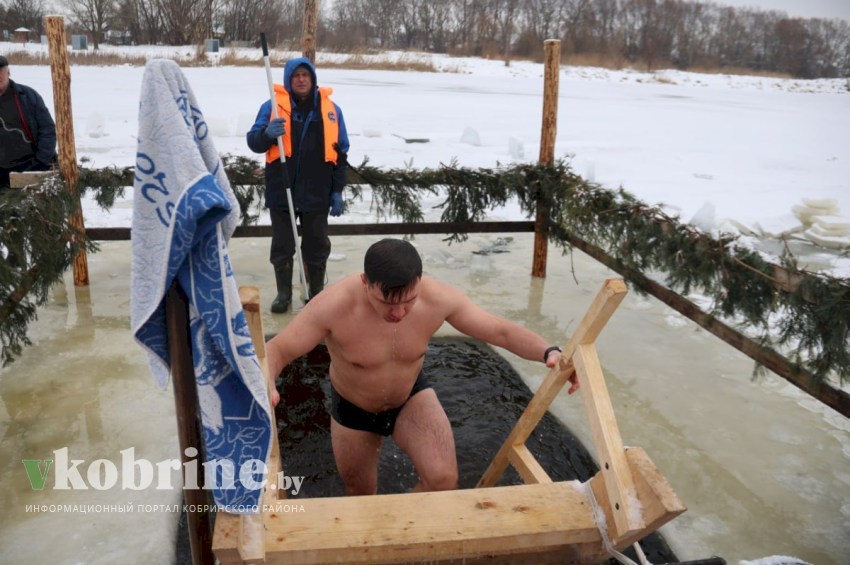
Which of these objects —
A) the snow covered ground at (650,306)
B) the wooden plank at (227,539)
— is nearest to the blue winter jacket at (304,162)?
the snow covered ground at (650,306)

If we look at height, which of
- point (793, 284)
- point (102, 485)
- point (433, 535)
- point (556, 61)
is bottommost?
point (102, 485)

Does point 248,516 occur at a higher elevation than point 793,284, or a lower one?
lower

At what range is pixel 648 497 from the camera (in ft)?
6.73

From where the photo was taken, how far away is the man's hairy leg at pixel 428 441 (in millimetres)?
2828

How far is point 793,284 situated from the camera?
318cm

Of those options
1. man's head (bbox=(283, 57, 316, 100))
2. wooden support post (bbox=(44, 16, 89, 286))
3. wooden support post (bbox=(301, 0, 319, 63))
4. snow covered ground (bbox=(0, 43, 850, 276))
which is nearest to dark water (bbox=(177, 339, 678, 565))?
snow covered ground (bbox=(0, 43, 850, 276))

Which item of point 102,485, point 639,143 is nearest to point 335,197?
point 102,485

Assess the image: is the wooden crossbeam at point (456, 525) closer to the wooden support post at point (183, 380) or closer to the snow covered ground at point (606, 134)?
the wooden support post at point (183, 380)

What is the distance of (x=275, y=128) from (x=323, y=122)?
1.25 ft

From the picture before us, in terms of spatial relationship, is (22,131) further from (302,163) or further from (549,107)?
(549,107)

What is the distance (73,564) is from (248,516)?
3.46ft

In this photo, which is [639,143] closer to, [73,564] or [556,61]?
[556,61]

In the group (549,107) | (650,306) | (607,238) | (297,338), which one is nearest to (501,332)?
(297,338)

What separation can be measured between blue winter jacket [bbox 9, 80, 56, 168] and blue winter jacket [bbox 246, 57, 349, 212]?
5.60 ft
